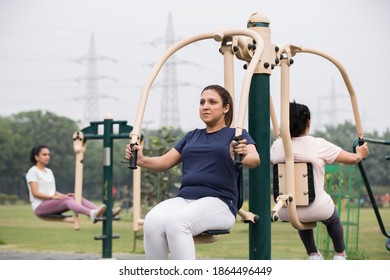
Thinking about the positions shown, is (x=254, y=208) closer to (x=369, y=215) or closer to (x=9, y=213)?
(x=369, y=215)

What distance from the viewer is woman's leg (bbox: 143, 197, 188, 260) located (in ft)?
12.2

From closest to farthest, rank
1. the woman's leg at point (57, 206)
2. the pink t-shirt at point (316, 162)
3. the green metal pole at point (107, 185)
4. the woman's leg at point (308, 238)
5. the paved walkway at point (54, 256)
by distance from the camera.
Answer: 1. the pink t-shirt at point (316, 162)
2. the woman's leg at point (308, 238)
3. the woman's leg at point (57, 206)
4. the green metal pole at point (107, 185)
5. the paved walkway at point (54, 256)

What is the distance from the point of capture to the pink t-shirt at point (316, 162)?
4.59 m

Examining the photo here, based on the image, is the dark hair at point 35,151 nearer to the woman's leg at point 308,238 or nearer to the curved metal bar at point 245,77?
the woman's leg at point 308,238

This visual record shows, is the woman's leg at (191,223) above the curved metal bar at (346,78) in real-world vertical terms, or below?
below

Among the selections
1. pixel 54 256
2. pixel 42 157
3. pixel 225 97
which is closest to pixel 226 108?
pixel 225 97

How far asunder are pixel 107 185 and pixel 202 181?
421cm

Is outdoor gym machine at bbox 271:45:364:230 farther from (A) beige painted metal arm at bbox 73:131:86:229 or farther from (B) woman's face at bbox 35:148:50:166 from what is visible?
(B) woman's face at bbox 35:148:50:166

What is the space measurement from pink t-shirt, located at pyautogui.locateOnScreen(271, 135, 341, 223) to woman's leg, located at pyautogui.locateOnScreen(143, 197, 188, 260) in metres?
1.01

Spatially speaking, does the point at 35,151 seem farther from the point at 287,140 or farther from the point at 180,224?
the point at 180,224

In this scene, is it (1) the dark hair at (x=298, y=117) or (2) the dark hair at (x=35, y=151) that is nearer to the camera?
(1) the dark hair at (x=298, y=117)

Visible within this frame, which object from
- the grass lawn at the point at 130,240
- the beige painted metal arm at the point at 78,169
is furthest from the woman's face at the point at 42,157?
the grass lawn at the point at 130,240

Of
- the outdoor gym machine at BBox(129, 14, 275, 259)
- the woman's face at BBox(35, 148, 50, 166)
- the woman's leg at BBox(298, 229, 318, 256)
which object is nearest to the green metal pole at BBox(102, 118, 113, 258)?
the woman's face at BBox(35, 148, 50, 166)

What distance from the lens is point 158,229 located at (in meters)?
3.74
